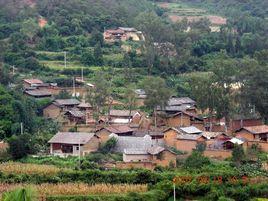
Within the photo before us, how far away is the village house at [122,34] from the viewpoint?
142 ft

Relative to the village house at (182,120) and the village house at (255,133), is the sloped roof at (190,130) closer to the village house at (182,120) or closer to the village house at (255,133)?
the village house at (182,120)

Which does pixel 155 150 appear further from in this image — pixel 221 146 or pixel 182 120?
pixel 182 120

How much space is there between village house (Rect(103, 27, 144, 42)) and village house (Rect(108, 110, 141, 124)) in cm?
1241

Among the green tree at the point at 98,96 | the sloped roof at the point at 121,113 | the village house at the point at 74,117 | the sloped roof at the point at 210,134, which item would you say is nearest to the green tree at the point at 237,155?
the sloped roof at the point at 210,134

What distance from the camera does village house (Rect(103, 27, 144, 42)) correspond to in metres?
43.4

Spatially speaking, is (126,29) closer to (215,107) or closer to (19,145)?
(215,107)

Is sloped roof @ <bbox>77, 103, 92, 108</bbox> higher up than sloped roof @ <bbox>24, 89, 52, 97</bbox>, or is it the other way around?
sloped roof @ <bbox>24, 89, 52, 97</bbox>

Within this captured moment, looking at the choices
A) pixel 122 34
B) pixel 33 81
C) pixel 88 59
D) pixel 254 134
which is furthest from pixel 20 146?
pixel 122 34

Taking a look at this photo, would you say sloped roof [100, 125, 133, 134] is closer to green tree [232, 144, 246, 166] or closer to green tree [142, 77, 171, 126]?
green tree [142, 77, 171, 126]

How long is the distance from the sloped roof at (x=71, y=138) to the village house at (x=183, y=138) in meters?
3.22

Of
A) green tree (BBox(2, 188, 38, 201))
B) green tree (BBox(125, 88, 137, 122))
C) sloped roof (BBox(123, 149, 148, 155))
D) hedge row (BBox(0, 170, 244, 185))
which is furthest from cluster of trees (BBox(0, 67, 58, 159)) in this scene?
green tree (BBox(2, 188, 38, 201))

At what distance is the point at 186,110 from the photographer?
104 ft

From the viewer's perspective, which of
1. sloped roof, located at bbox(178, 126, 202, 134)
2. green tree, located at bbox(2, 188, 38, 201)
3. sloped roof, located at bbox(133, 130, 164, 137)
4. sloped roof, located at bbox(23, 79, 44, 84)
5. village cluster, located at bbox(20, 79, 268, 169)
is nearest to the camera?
green tree, located at bbox(2, 188, 38, 201)

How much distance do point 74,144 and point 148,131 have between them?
4.18 m
